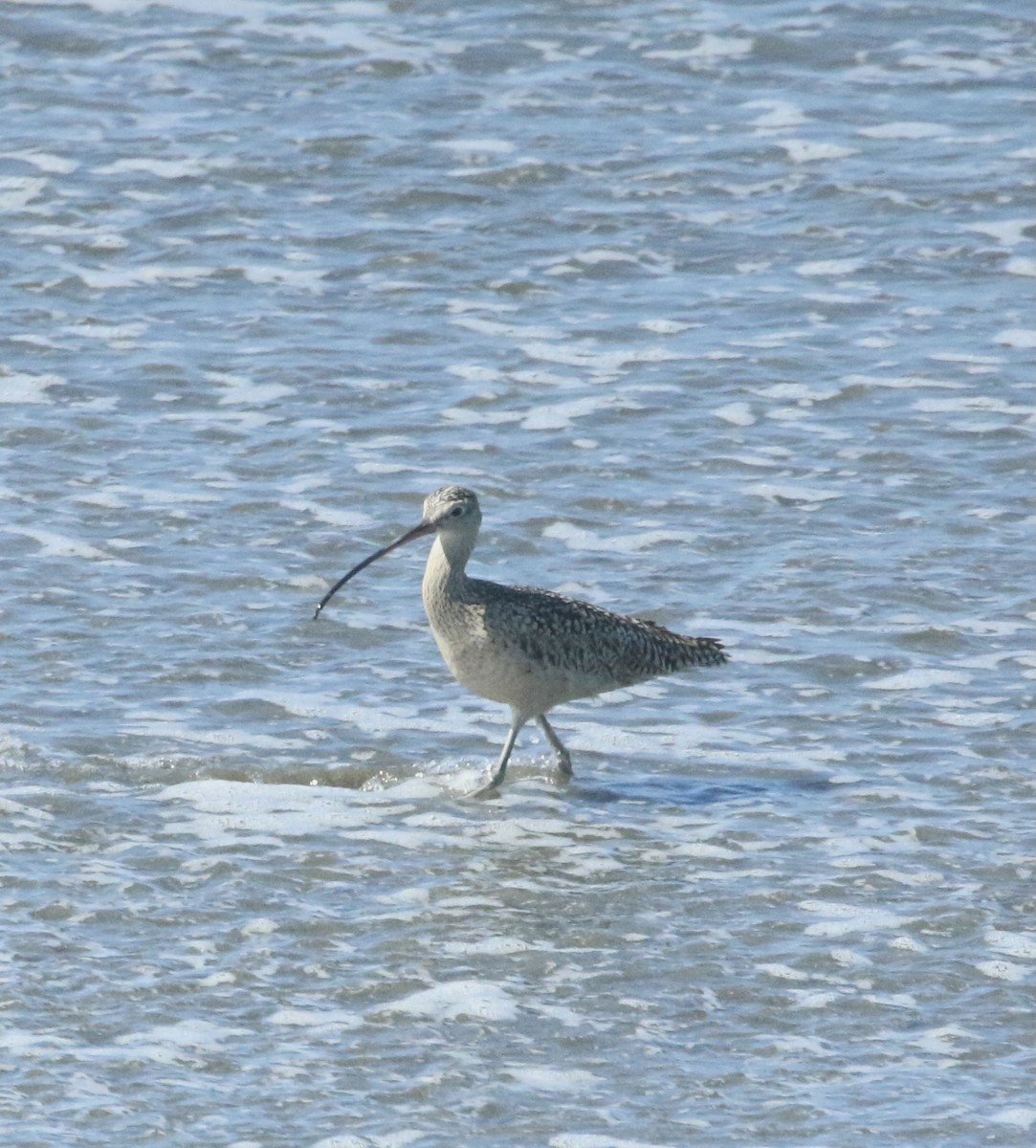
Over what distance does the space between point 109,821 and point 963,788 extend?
2898 millimetres

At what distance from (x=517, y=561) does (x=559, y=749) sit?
6.10 feet

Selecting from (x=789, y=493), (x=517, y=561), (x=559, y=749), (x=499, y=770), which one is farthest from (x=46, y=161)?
(x=499, y=770)

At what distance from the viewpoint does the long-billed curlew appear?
809cm

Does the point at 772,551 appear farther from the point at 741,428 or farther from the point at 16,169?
the point at 16,169

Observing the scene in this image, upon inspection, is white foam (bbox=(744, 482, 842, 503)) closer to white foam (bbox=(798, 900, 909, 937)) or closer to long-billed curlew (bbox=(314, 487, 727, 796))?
long-billed curlew (bbox=(314, 487, 727, 796))

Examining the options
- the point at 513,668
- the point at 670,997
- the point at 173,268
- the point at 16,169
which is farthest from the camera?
the point at 16,169

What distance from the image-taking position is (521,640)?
8086mm

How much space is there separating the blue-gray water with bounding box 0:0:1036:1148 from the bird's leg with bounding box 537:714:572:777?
11 centimetres

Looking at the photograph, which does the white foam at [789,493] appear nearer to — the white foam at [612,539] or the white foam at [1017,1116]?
the white foam at [612,539]

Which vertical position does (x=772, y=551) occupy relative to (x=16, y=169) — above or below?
below

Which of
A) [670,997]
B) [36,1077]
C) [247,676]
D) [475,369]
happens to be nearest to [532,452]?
[475,369]

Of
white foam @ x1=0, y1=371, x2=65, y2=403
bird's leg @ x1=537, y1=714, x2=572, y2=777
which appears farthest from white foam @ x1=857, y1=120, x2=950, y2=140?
bird's leg @ x1=537, y1=714, x2=572, y2=777

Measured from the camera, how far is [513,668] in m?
8.08

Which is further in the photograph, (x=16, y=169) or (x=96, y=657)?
(x=16, y=169)
